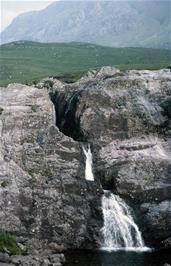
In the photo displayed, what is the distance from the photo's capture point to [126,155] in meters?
87.4

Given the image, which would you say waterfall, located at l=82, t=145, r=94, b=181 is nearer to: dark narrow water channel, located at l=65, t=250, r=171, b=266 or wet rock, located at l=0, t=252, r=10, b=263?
dark narrow water channel, located at l=65, t=250, r=171, b=266

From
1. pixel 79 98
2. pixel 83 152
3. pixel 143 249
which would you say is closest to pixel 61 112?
pixel 79 98

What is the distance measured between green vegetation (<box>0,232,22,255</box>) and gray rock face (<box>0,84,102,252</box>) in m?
2.68

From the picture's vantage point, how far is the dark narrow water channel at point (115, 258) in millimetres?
72500

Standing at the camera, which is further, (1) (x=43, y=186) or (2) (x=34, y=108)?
(2) (x=34, y=108)

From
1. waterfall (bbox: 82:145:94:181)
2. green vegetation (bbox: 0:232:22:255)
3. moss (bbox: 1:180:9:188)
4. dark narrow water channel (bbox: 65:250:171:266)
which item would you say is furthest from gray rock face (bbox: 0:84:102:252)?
dark narrow water channel (bbox: 65:250:171:266)

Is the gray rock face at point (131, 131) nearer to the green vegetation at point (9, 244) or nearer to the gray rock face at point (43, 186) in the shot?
the gray rock face at point (43, 186)

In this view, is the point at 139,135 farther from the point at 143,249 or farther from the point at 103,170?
the point at 143,249

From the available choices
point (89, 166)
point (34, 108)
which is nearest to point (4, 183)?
point (89, 166)

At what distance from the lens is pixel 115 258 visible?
74812 millimetres

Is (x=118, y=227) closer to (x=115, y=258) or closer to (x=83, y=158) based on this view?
(x=115, y=258)

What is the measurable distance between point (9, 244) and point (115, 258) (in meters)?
14.2

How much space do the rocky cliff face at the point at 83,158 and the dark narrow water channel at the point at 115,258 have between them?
3.30m

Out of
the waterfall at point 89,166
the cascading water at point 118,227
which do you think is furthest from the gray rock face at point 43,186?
the cascading water at point 118,227
